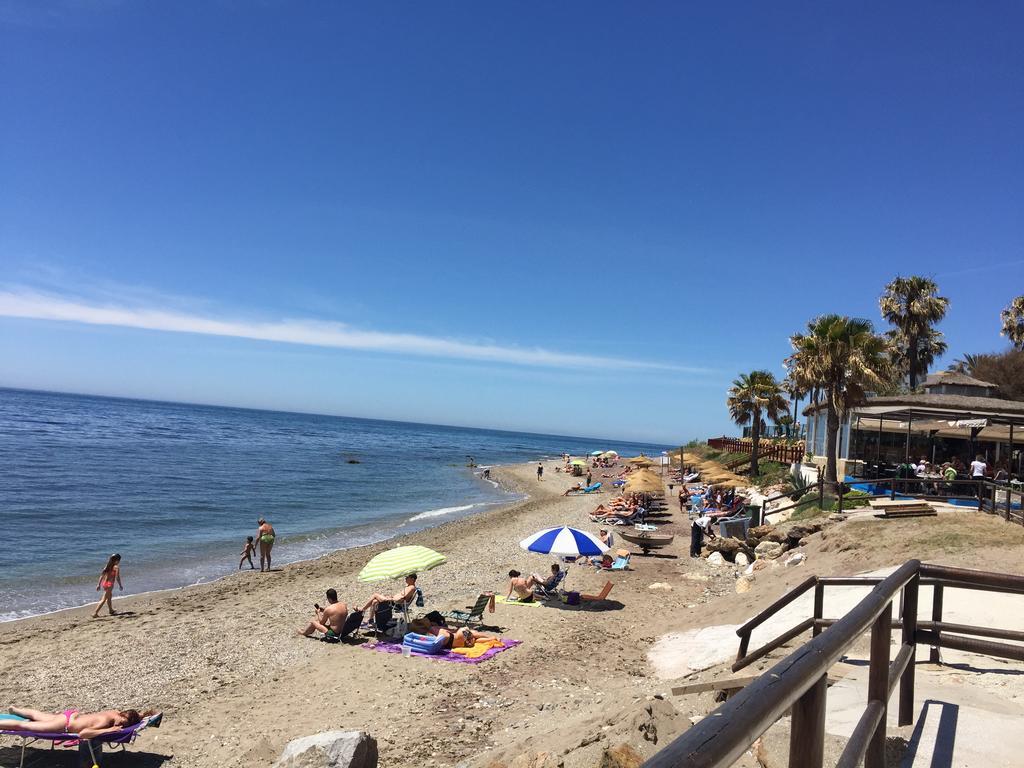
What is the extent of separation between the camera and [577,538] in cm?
1402

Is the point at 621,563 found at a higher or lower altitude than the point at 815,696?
lower

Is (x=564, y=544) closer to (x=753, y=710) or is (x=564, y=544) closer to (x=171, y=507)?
(x=753, y=710)

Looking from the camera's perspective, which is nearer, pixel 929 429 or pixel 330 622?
pixel 330 622

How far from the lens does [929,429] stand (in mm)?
21609

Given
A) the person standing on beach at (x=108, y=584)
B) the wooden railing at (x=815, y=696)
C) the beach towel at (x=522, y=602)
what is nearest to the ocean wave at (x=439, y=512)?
the beach towel at (x=522, y=602)

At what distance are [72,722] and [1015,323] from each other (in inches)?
1933

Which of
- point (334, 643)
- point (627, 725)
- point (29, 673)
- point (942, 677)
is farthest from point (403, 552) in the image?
point (942, 677)

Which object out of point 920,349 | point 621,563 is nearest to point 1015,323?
point 920,349

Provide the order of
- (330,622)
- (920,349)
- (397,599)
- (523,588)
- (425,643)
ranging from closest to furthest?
(425,643) → (330,622) → (397,599) → (523,588) → (920,349)

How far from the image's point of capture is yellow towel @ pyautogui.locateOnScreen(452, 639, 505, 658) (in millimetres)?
10610

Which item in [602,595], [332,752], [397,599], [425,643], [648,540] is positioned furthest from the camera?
[648,540]

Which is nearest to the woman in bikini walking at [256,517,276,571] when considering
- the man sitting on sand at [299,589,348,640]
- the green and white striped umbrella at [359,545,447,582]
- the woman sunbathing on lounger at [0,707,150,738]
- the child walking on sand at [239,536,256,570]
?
the child walking on sand at [239,536,256,570]

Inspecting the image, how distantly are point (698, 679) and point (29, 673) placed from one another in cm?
1007

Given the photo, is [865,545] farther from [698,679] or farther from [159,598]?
[159,598]
